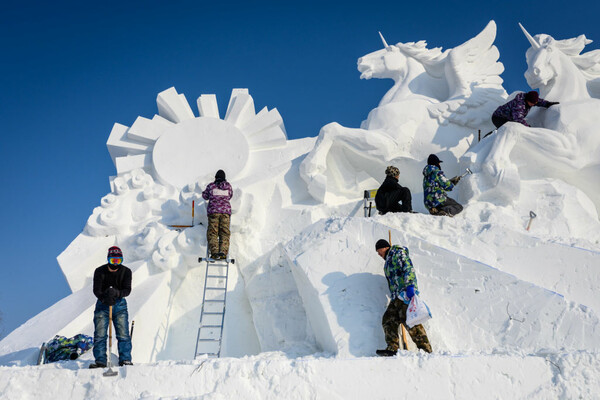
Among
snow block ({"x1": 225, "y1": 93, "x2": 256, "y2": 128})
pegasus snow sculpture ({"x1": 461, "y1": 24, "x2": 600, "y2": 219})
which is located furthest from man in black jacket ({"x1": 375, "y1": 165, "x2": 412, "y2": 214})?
snow block ({"x1": 225, "y1": 93, "x2": 256, "y2": 128})

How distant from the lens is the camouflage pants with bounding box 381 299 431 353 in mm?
5270

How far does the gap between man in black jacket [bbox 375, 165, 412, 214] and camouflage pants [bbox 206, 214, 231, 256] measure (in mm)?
1917

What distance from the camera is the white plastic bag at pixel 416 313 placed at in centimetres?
509

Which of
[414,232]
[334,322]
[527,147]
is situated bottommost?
[334,322]

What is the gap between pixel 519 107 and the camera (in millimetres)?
8422

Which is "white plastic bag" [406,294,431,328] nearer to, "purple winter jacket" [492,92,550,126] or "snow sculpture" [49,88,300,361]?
"snow sculpture" [49,88,300,361]

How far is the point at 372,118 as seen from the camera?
9547mm

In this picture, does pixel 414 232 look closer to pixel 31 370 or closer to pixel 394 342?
pixel 394 342

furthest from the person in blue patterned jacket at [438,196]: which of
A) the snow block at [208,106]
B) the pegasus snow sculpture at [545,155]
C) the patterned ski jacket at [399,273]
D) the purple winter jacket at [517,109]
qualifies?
the snow block at [208,106]

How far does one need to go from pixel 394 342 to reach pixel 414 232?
180 centimetres

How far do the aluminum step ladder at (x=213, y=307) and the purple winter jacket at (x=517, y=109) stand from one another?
414cm

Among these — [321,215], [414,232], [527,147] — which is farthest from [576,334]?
[321,215]

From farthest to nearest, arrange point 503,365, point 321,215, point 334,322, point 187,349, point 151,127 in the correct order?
1. point 151,127
2. point 321,215
3. point 187,349
4. point 334,322
5. point 503,365

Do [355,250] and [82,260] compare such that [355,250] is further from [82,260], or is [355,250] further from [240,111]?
[240,111]
